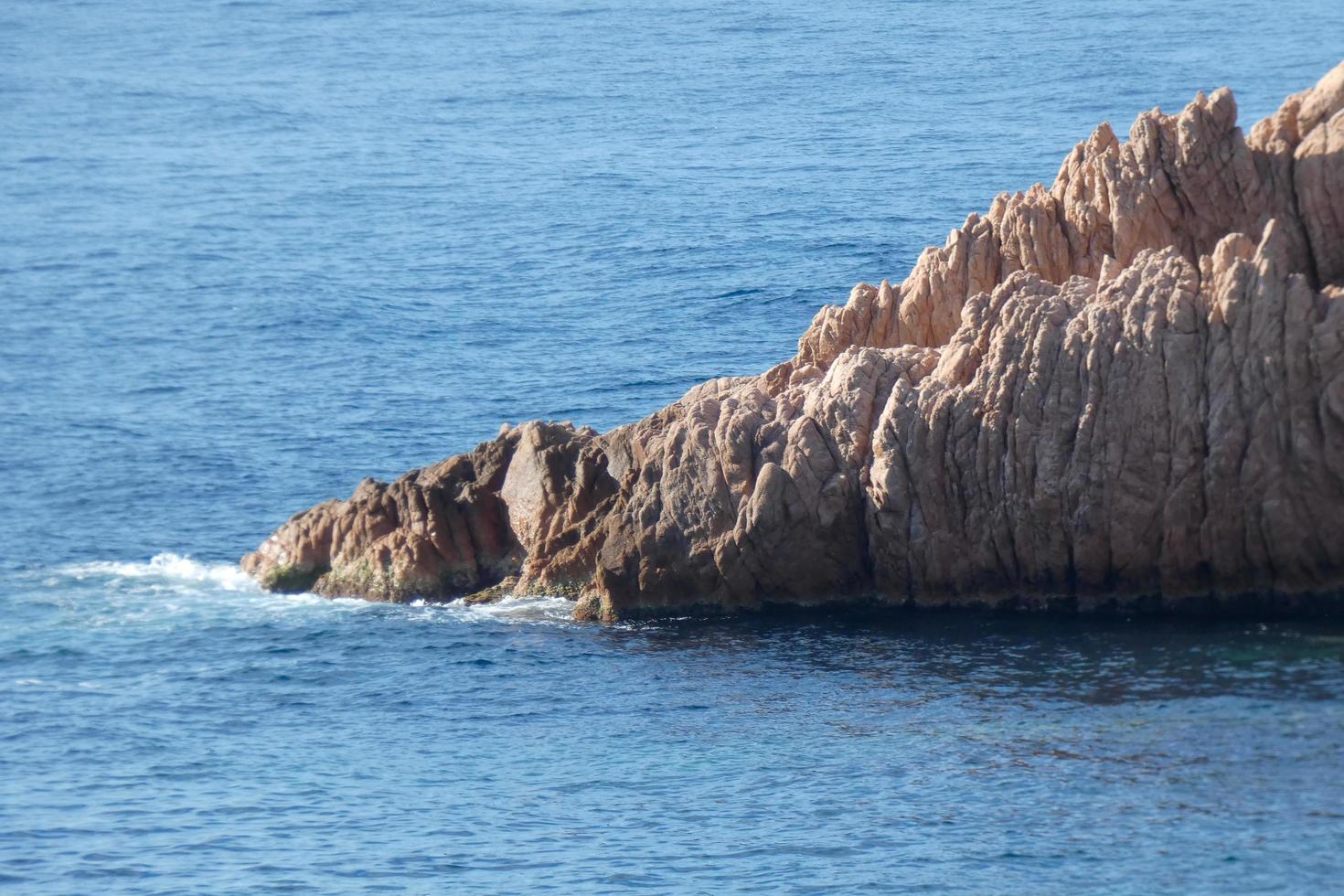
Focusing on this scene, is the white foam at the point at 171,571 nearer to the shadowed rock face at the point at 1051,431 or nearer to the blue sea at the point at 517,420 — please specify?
the blue sea at the point at 517,420

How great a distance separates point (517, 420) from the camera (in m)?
74.5

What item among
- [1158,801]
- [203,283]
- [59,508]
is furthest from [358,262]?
[1158,801]

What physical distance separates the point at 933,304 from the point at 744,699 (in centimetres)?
1343

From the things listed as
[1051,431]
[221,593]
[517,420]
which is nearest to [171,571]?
[221,593]

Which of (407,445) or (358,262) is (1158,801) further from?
(358,262)

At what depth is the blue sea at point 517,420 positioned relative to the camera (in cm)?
4244

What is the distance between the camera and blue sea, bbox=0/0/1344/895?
42.4 m

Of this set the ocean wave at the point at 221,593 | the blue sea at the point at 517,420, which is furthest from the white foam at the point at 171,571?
the blue sea at the point at 517,420

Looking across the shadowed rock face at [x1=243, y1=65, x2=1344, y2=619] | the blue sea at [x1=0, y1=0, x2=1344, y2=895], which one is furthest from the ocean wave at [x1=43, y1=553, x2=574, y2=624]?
the shadowed rock face at [x1=243, y1=65, x2=1344, y2=619]

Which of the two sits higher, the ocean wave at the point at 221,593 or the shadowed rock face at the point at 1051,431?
the shadowed rock face at the point at 1051,431

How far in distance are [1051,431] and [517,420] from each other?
93.0ft

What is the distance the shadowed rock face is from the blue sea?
1.62 meters

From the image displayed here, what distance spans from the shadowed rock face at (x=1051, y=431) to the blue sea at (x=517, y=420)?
1620 mm

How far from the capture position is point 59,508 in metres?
69.8
